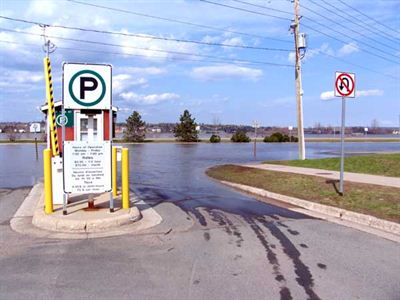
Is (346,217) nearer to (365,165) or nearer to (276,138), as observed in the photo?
(365,165)

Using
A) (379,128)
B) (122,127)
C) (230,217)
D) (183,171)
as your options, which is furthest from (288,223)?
(379,128)

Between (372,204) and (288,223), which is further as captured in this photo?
(372,204)

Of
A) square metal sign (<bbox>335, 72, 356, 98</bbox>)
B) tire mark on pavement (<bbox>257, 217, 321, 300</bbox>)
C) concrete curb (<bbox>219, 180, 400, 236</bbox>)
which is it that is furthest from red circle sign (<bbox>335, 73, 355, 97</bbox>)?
tire mark on pavement (<bbox>257, 217, 321, 300</bbox>)

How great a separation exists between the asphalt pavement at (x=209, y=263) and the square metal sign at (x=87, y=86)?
8.47 feet

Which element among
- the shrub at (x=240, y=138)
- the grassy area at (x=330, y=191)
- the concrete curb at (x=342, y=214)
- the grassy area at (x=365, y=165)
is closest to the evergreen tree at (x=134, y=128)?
the shrub at (x=240, y=138)

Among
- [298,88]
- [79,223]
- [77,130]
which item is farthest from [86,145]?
[298,88]

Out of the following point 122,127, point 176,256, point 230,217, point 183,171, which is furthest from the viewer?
point 122,127

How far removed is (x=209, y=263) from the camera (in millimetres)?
5902

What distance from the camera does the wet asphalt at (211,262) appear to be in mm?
4926

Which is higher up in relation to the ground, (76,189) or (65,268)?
(76,189)

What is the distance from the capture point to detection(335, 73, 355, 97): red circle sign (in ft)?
35.2

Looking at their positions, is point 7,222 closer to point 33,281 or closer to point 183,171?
point 33,281

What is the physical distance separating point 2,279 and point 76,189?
3.21 metres

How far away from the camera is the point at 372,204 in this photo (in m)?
9.97
